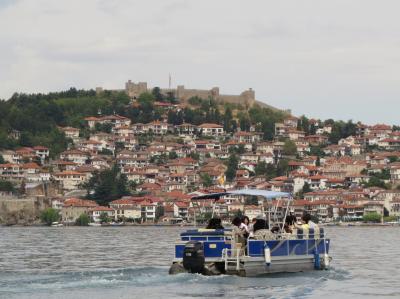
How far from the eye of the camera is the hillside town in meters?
140

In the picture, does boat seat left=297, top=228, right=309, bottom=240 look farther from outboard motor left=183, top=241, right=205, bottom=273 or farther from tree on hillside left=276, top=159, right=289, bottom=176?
tree on hillside left=276, top=159, right=289, bottom=176

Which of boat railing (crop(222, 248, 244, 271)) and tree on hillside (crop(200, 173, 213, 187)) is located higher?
tree on hillside (crop(200, 173, 213, 187))

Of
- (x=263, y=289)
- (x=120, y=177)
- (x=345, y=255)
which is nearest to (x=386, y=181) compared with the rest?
(x=120, y=177)

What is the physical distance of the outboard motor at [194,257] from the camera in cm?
3275

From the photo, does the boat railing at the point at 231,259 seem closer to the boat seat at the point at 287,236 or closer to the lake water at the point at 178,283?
the lake water at the point at 178,283

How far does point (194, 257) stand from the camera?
32781mm

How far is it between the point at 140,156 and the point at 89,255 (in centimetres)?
12651

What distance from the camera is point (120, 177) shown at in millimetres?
156750

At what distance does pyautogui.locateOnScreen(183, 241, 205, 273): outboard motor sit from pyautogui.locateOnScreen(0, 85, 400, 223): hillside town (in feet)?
282

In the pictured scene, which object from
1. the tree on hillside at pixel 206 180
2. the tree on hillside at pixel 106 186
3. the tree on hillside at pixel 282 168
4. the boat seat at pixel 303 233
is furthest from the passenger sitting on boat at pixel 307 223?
the tree on hillside at pixel 282 168

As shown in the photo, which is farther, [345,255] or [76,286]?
[345,255]

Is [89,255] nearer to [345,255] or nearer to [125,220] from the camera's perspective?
[345,255]

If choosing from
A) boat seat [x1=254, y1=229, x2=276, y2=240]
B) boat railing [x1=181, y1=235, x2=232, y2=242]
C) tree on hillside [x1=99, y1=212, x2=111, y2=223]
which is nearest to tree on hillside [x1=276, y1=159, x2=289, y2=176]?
tree on hillside [x1=99, y1=212, x2=111, y2=223]

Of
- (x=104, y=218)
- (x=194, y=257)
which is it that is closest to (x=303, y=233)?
(x=194, y=257)
